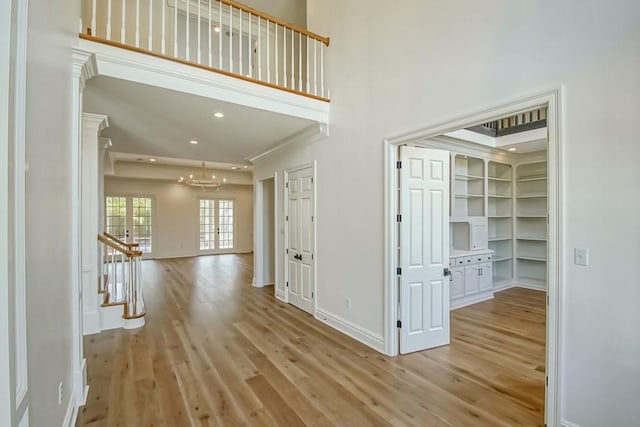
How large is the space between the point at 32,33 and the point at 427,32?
2.93m

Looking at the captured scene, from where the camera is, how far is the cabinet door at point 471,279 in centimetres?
504

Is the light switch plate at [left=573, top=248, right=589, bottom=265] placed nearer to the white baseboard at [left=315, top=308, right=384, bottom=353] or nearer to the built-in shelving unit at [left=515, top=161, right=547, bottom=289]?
the white baseboard at [left=315, top=308, right=384, bottom=353]

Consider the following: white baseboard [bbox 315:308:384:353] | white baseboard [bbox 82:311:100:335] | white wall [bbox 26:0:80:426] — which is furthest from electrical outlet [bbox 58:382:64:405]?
white baseboard [bbox 315:308:384:353]

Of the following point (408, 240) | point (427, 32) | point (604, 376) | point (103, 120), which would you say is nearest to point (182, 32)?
point (103, 120)

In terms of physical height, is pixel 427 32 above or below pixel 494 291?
A: above

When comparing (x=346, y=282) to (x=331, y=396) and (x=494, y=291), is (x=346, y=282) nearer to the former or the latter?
(x=331, y=396)

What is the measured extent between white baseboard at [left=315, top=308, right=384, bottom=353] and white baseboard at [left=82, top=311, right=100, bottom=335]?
295 cm

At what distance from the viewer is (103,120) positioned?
385cm

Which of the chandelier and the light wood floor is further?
the chandelier

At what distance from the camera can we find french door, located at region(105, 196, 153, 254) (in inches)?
388

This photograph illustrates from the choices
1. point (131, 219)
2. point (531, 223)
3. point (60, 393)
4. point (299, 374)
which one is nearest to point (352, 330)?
point (299, 374)

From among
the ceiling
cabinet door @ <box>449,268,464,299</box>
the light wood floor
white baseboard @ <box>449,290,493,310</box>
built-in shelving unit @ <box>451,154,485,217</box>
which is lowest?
the light wood floor

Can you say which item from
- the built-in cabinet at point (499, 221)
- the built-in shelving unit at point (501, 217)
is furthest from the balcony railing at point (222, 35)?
the built-in shelving unit at point (501, 217)

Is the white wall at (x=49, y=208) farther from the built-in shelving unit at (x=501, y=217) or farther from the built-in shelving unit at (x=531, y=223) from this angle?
the built-in shelving unit at (x=531, y=223)
